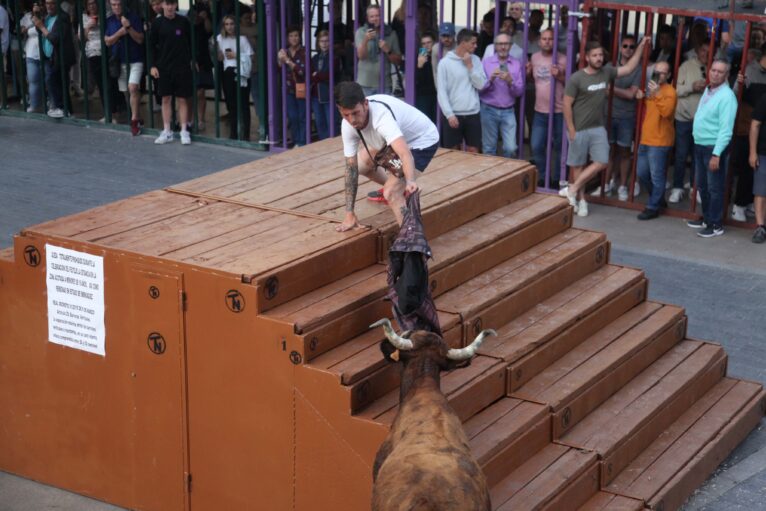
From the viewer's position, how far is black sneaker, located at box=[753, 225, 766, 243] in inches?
553

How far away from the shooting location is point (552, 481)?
825 cm

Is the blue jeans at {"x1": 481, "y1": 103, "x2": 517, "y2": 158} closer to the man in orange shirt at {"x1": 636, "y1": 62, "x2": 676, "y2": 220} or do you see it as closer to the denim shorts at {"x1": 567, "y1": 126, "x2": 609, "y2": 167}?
the denim shorts at {"x1": 567, "y1": 126, "x2": 609, "y2": 167}

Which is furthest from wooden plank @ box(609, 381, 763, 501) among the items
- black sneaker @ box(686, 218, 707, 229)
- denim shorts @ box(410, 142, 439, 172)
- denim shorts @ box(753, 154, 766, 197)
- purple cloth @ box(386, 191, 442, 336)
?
black sneaker @ box(686, 218, 707, 229)

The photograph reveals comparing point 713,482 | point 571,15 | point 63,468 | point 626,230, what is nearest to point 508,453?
point 713,482

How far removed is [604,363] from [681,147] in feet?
19.6

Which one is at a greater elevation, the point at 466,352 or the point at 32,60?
the point at 32,60

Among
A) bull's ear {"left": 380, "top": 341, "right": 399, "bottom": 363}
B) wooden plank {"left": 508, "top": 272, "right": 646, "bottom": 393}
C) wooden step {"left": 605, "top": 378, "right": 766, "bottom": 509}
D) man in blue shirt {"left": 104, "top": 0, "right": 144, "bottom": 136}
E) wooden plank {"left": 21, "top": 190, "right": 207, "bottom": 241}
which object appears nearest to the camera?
bull's ear {"left": 380, "top": 341, "right": 399, "bottom": 363}

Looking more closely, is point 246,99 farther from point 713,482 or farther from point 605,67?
point 713,482

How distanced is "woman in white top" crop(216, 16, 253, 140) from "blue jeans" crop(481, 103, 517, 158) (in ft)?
12.6

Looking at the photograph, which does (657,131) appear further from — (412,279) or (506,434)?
(506,434)

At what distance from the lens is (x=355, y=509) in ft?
26.2

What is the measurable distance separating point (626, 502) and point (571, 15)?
7.78m

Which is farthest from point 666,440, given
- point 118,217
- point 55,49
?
point 55,49

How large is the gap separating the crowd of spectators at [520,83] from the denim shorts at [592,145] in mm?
17
